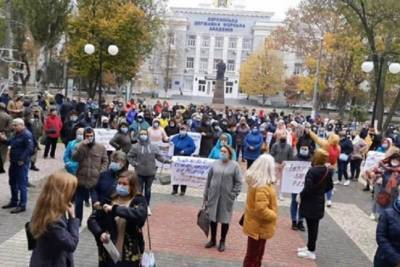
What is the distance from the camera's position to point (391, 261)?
5.34 meters

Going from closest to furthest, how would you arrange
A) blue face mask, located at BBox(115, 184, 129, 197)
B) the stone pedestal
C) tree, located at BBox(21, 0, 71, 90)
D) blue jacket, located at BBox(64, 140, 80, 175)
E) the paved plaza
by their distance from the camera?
1. blue face mask, located at BBox(115, 184, 129, 197)
2. the paved plaza
3. blue jacket, located at BBox(64, 140, 80, 175)
4. tree, located at BBox(21, 0, 71, 90)
5. the stone pedestal

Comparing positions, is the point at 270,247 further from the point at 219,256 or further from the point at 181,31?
the point at 181,31

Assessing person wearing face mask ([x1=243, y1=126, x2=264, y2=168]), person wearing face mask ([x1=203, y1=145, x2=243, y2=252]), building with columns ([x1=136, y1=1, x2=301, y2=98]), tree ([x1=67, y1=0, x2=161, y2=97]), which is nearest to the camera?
person wearing face mask ([x1=203, y1=145, x2=243, y2=252])

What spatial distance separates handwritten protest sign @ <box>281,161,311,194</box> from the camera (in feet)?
35.7

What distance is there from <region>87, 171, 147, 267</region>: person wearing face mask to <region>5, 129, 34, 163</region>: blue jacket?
4.95m

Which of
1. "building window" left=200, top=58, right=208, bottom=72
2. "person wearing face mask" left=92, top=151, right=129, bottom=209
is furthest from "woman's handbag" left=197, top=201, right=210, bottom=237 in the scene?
"building window" left=200, top=58, right=208, bottom=72

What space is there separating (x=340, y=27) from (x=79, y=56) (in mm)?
27879

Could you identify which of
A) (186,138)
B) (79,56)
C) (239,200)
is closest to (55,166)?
(186,138)

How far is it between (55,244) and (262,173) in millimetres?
3006

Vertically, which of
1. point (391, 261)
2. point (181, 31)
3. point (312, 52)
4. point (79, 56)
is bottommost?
point (391, 261)

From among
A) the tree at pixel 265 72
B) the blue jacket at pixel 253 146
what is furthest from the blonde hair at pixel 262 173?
the tree at pixel 265 72

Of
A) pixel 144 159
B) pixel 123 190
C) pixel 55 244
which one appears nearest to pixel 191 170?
pixel 144 159

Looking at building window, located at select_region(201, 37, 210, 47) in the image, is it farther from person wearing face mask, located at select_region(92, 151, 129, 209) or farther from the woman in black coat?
person wearing face mask, located at select_region(92, 151, 129, 209)

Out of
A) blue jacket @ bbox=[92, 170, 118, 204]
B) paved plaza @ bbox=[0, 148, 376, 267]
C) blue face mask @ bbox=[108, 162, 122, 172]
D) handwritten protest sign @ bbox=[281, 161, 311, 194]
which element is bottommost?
paved plaza @ bbox=[0, 148, 376, 267]
